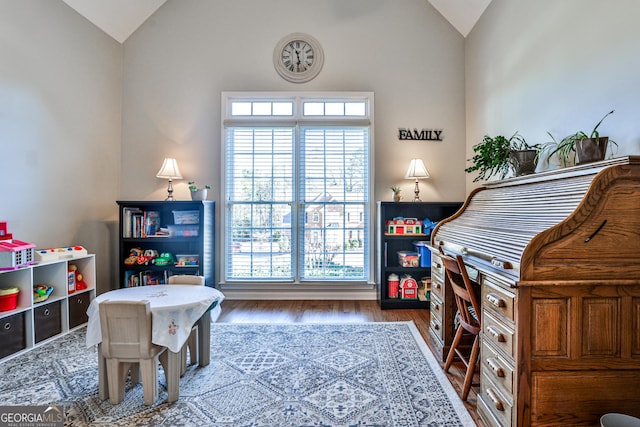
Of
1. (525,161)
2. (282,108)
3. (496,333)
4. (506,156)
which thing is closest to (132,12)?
(282,108)

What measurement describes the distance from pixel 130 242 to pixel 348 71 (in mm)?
3532

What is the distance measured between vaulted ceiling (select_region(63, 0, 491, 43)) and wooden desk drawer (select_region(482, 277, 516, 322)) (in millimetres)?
3354

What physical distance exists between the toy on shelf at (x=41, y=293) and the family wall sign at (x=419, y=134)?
4.12m

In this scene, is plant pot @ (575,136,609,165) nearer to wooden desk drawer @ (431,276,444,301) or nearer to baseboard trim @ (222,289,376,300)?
wooden desk drawer @ (431,276,444,301)

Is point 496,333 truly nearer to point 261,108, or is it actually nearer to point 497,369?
point 497,369

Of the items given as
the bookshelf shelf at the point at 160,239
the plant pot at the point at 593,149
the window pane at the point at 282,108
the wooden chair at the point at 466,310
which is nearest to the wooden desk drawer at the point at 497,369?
the wooden chair at the point at 466,310

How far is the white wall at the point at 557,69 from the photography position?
1.85m

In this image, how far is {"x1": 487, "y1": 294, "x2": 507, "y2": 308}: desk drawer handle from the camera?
1534mm

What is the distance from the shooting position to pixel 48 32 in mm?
3141

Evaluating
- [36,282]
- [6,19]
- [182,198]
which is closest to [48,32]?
[6,19]

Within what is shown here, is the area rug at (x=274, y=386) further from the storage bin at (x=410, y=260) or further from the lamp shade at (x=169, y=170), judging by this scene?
the lamp shade at (x=169, y=170)

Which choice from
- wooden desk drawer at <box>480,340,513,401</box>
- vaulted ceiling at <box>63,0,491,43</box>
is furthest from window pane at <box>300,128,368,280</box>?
wooden desk drawer at <box>480,340,513,401</box>

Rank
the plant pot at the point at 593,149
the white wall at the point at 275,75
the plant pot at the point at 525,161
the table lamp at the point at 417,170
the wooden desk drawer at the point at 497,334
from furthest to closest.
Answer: the white wall at the point at 275,75
the table lamp at the point at 417,170
the plant pot at the point at 525,161
the plant pot at the point at 593,149
the wooden desk drawer at the point at 497,334

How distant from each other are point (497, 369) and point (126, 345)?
2.05 metres
